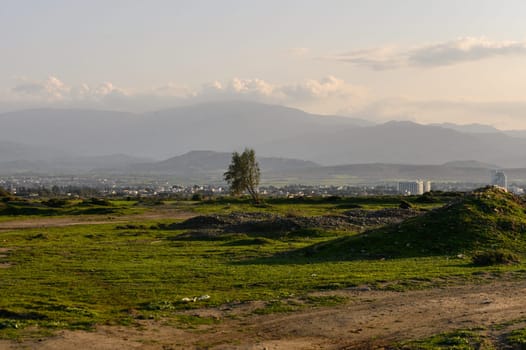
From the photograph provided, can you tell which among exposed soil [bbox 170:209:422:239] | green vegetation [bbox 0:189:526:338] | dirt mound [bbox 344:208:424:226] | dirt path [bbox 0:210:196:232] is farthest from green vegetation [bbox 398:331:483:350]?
dirt path [bbox 0:210:196:232]

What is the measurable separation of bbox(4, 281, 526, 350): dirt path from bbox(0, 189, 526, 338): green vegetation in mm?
898

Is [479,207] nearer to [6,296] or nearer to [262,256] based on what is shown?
[262,256]

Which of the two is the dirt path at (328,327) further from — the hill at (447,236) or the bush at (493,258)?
the hill at (447,236)

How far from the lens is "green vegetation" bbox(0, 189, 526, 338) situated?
1908 cm

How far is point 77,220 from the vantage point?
63094 millimetres

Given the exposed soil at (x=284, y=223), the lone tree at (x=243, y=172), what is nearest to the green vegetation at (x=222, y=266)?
the exposed soil at (x=284, y=223)

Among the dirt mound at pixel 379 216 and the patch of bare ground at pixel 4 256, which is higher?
the dirt mound at pixel 379 216

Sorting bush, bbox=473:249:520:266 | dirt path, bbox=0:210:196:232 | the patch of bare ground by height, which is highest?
bush, bbox=473:249:520:266

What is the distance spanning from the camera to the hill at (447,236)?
3058 centimetres

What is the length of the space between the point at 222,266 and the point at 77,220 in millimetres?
38586

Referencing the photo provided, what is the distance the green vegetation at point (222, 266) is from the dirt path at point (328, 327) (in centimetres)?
90

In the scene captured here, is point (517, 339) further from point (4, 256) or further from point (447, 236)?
point (4, 256)

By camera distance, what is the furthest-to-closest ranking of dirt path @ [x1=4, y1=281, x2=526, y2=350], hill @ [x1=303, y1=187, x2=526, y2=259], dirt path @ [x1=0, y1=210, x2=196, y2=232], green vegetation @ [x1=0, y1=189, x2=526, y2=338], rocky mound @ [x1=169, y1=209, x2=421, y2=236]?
dirt path @ [x1=0, y1=210, x2=196, y2=232], rocky mound @ [x1=169, y1=209, x2=421, y2=236], hill @ [x1=303, y1=187, x2=526, y2=259], green vegetation @ [x1=0, y1=189, x2=526, y2=338], dirt path @ [x1=4, y1=281, x2=526, y2=350]

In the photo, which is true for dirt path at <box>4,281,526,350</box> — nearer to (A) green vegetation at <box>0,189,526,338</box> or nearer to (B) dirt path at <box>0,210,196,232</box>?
(A) green vegetation at <box>0,189,526,338</box>
